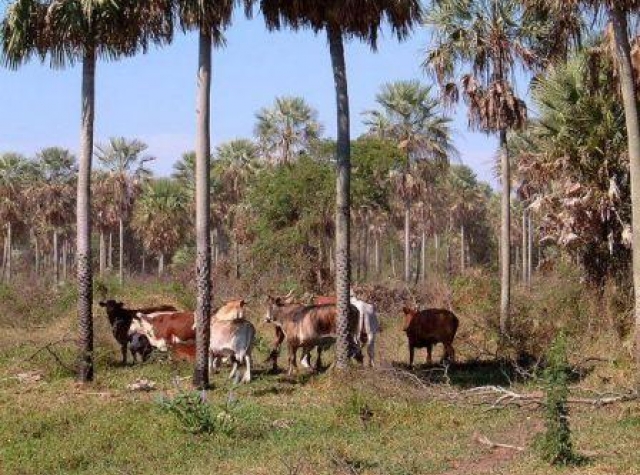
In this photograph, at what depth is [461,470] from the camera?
10539 mm

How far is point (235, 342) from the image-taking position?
17984 millimetres

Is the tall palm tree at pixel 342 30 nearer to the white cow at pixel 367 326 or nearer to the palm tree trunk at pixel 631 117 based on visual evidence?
the white cow at pixel 367 326

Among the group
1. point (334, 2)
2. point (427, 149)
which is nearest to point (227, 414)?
point (334, 2)

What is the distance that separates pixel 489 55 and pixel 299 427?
1336 cm

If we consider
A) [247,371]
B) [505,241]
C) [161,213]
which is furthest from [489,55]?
[161,213]

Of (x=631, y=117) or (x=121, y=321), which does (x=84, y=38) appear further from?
(x=631, y=117)

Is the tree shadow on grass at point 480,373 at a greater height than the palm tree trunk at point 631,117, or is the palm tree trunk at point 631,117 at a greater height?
the palm tree trunk at point 631,117

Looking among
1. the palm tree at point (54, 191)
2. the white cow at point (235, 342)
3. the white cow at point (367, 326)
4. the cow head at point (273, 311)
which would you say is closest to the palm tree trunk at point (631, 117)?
the white cow at point (367, 326)

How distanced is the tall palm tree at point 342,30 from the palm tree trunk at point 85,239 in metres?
3.78

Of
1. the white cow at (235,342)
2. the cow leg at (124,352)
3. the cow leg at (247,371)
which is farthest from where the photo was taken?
the cow leg at (124,352)

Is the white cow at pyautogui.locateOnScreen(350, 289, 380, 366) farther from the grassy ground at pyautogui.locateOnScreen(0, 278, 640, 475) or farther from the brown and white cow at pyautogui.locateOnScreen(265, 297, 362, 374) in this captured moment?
the grassy ground at pyautogui.locateOnScreen(0, 278, 640, 475)

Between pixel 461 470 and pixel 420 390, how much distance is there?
12.5 feet

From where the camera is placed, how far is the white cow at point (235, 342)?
17.9m

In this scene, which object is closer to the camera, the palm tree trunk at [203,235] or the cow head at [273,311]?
the palm tree trunk at [203,235]
